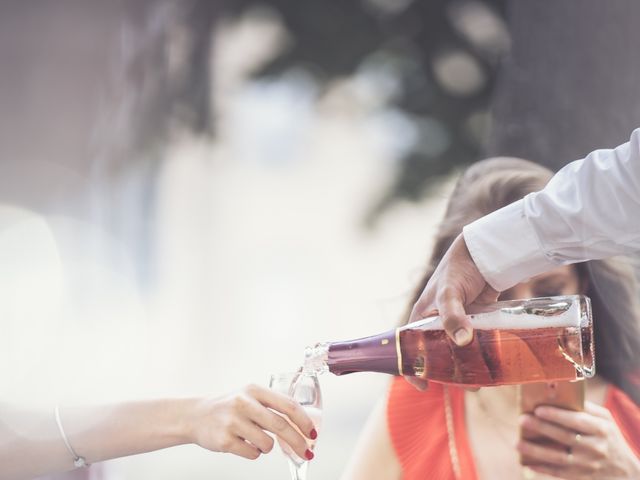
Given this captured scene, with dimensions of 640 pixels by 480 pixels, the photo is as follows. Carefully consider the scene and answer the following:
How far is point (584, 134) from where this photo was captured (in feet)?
6.22

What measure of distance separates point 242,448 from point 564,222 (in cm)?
45

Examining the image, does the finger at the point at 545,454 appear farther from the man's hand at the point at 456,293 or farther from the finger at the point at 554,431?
the man's hand at the point at 456,293

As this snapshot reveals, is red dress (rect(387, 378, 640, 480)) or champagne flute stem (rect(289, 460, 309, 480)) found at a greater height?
red dress (rect(387, 378, 640, 480))

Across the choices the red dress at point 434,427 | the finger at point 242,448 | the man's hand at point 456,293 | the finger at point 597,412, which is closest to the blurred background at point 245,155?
the red dress at point 434,427

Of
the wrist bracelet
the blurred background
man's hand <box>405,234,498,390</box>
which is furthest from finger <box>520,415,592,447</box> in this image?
the blurred background

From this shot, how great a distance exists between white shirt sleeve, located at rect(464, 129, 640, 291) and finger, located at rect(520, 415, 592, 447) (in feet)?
0.63

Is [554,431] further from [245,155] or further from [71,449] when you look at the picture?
[245,155]

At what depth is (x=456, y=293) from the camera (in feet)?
2.68

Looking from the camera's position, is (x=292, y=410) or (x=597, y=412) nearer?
(x=292, y=410)

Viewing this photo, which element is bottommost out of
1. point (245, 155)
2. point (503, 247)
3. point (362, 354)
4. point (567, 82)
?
point (362, 354)

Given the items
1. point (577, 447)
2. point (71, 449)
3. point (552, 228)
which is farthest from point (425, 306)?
point (71, 449)

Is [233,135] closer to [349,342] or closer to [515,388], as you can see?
[515,388]

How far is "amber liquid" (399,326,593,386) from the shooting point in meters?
0.76

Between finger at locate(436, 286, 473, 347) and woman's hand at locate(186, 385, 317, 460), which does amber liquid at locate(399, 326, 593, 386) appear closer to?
finger at locate(436, 286, 473, 347)
